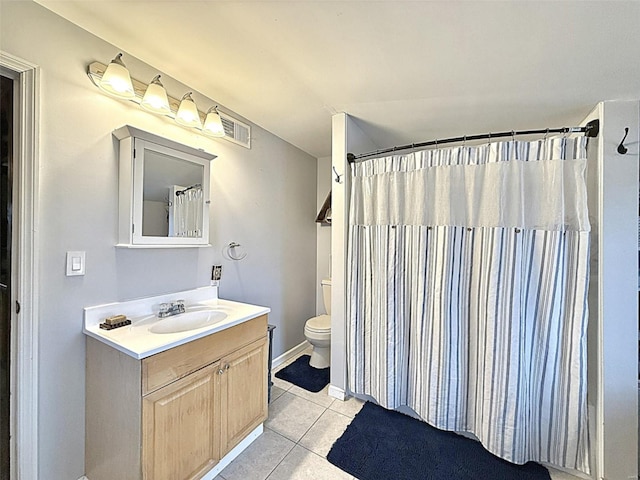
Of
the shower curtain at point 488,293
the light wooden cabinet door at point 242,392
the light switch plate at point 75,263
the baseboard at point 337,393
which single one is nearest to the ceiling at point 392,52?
the shower curtain at point 488,293

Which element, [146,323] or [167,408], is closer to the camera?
[167,408]

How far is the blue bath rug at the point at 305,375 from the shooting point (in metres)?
2.24

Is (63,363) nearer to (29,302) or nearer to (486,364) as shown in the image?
(29,302)

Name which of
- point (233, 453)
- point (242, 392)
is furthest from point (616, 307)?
point (233, 453)

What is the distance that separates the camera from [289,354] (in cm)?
271

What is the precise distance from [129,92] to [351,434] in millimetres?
2344

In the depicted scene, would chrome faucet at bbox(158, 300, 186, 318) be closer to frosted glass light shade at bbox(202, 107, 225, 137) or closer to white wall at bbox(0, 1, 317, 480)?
white wall at bbox(0, 1, 317, 480)

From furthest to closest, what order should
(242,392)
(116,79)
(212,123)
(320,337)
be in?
1. (320,337)
2. (212,123)
3. (242,392)
4. (116,79)

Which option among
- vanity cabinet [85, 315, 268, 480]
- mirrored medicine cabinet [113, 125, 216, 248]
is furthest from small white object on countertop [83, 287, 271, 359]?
mirrored medicine cabinet [113, 125, 216, 248]

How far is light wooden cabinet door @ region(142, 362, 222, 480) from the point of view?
1.10 m

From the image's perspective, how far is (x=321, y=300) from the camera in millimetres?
3152

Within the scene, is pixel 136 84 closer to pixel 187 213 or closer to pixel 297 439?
pixel 187 213

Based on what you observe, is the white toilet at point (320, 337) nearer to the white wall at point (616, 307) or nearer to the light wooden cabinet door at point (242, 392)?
the light wooden cabinet door at point (242, 392)

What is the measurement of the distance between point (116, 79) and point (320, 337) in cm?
Answer: 220
